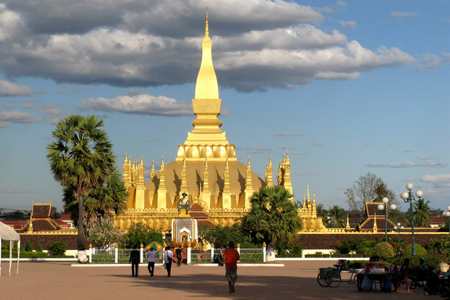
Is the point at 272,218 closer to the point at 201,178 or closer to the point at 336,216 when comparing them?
the point at 201,178

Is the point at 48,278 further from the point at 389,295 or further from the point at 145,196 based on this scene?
the point at 145,196

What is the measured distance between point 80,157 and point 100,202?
7.73 m

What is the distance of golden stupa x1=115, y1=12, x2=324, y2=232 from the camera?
71.5 meters

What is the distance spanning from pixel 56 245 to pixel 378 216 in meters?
33.6

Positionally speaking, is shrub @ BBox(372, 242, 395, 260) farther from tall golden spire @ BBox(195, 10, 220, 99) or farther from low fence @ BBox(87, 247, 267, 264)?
tall golden spire @ BBox(195, 10, 220, 99)

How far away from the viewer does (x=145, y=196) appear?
7556cm

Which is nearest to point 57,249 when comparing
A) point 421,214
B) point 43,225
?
point 43,225

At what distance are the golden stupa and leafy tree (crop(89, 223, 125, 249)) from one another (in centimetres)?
1783

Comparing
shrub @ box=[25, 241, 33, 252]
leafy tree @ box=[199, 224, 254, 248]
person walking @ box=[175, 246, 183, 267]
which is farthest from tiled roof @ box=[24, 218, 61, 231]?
person walking @ box=[175, 246, 183, 267]

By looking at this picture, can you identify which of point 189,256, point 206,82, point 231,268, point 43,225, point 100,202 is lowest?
point 189,256

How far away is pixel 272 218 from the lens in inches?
2172

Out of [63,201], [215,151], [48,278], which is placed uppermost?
[215,151]

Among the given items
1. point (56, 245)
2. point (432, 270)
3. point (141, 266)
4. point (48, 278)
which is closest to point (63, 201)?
point (56, 245)

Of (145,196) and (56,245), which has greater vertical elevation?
(145,196)
